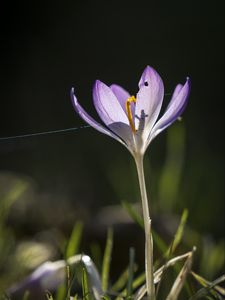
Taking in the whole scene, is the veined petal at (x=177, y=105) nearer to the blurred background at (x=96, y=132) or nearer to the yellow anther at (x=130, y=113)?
the yellow anther at (x=130, y=113)

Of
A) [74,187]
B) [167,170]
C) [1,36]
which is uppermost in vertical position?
[1,36]

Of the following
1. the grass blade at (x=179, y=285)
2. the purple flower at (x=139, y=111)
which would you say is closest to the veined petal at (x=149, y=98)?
the purple flower at (x=139, y=111)

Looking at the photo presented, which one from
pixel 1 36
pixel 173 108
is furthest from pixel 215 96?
pixel 173 108

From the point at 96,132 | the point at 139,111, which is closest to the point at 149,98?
the point at 139,111

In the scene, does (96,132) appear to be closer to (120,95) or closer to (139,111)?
(120,95)

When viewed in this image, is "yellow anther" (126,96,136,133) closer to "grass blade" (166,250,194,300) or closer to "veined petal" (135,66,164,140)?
"veined petal" (135,66,164,140)

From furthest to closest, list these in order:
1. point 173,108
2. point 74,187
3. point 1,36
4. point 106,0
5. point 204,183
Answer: point 106,0
point 1,36
point 74,187
point 204,183
point 173,108

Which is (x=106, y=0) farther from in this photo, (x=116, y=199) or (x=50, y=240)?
(x=50, y=240)
